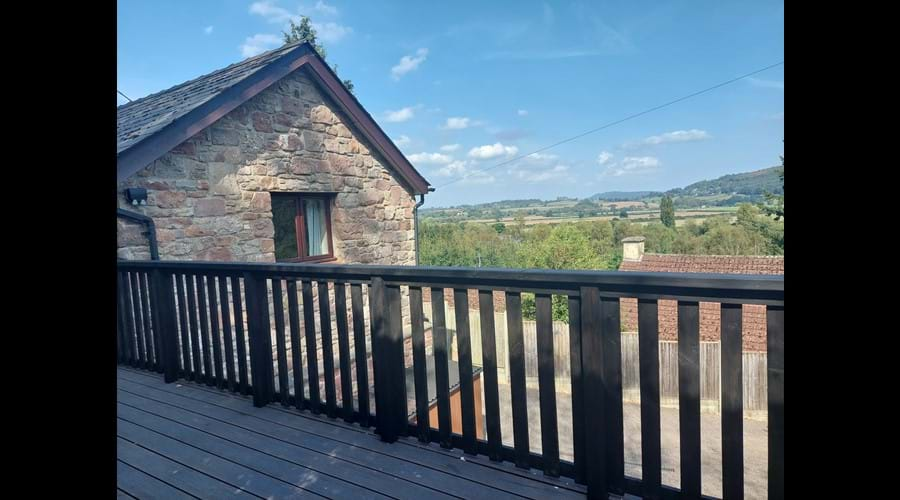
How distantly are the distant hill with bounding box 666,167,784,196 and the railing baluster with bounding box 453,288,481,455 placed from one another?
62.5ft

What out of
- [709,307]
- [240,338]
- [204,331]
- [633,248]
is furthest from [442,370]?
[633,248]

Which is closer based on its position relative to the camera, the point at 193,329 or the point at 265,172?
the point at 193,329

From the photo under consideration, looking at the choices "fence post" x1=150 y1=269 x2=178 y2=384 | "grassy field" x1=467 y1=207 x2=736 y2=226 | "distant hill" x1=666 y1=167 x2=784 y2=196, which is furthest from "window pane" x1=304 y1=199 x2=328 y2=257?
"grassy field" x1=467 y1=207 x2=736 y2=226

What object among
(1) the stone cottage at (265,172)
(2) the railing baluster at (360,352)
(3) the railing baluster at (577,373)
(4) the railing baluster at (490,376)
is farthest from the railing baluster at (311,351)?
(1) the stone cottage at (265,172)

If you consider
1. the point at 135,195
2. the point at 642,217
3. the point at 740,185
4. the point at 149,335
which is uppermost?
the point at 740,185

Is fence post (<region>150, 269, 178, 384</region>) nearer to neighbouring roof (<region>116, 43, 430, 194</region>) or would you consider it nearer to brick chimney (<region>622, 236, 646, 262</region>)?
neighbouring roof (<region>116, 43, 430, 194</region>)

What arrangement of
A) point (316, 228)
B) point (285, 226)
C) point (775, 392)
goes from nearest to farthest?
1. point (775, 392)
2. point (285, 226)
3. point (316, 228)

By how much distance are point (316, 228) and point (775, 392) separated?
6.44m

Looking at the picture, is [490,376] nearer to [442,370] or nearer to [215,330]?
[442,370]

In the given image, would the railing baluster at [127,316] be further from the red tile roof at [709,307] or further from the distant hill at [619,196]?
the distant hill at [619,196]

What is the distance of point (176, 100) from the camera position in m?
6.06

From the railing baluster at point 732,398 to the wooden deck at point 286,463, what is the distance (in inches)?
22.2
